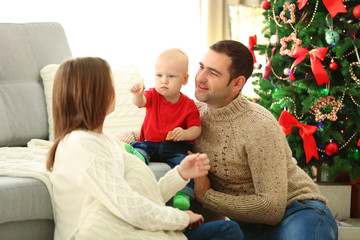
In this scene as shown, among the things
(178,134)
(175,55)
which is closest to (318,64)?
(175,55)

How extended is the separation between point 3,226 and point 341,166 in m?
2.00

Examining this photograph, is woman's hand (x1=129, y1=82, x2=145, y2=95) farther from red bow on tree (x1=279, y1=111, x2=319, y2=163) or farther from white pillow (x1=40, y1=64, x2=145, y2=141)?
red bow on tree (x1=279, y1=111, x2=319, y2=163)

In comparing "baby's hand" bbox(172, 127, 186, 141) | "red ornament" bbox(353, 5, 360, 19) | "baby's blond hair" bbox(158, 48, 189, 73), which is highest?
"red ornament" bbox(353, 5, 360, 19)

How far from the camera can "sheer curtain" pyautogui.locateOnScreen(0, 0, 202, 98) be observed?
11.5 feet

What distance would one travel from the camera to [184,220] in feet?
5.06

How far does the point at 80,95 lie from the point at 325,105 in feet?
6.10

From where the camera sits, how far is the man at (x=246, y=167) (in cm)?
191

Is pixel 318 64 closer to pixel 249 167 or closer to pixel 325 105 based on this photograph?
pixel 325 105

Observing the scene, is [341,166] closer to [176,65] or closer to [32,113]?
[176,65]

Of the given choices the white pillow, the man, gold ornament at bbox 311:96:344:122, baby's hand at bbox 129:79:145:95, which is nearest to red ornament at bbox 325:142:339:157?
gold ornament at bbox 311:96:344:122

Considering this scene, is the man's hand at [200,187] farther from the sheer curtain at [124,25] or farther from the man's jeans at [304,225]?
the sheer curtain at [124,25]

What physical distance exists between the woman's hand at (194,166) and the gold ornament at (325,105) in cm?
153

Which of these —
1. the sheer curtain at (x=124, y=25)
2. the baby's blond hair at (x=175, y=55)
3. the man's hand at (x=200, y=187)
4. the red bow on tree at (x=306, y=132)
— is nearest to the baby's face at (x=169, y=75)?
the baby's blond hair at (x=175, y=55)

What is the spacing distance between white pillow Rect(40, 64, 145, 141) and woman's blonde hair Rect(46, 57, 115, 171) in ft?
3.52
